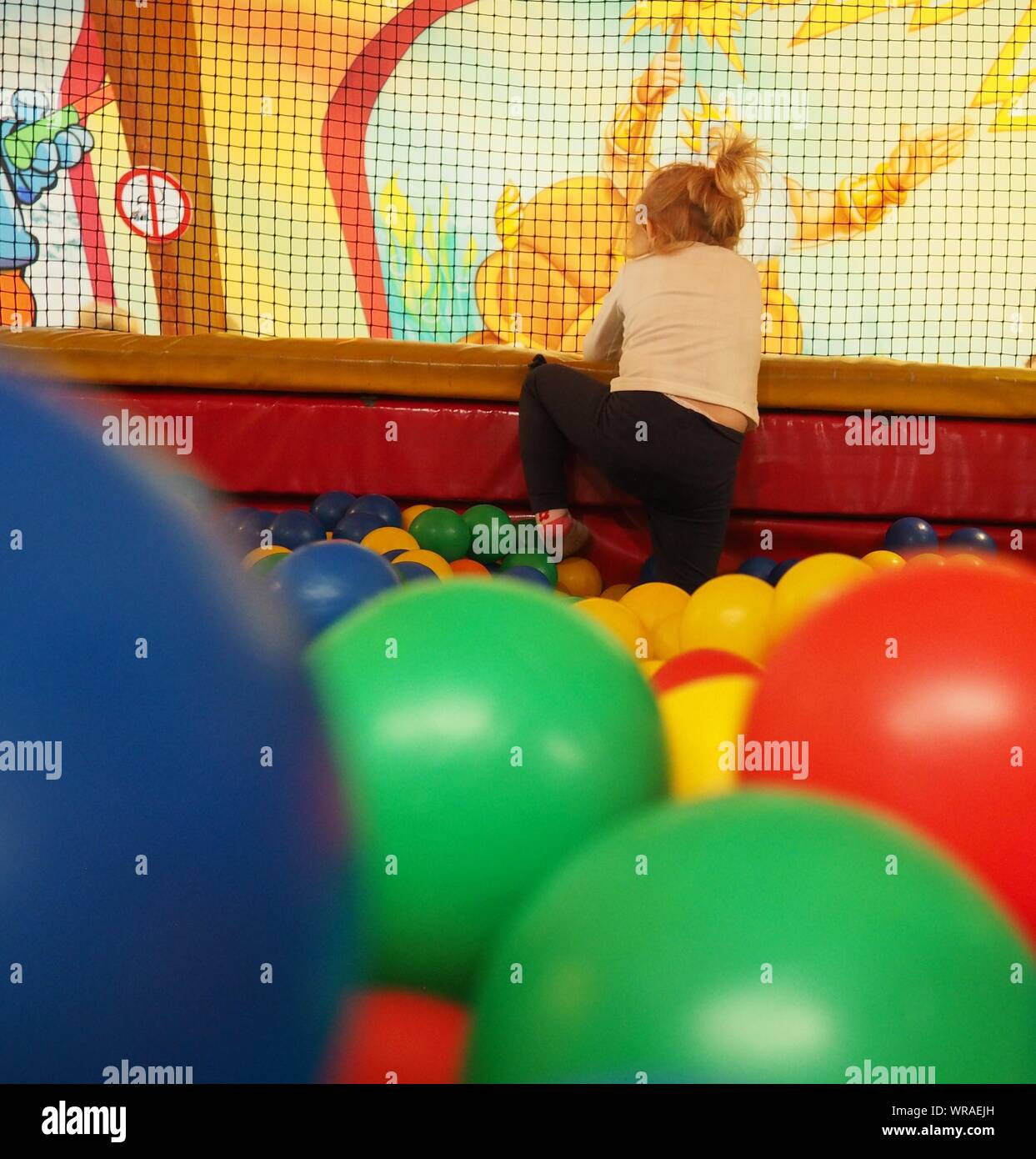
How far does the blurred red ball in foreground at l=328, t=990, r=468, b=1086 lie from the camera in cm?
67

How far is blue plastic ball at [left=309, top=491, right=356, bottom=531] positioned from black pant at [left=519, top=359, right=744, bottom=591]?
34cm

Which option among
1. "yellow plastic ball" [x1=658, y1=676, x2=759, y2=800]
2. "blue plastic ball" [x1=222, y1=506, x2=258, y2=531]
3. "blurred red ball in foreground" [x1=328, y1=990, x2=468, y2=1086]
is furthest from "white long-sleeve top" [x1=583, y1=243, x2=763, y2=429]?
"blurred red ball in foreground" [x1=328, y1=990, x2=468, y2=1086]

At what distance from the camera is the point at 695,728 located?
3.18 ft

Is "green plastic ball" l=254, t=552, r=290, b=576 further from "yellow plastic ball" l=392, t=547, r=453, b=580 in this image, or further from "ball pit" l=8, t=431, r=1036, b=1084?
"ball pit" l=8, t=431, r=1036, b=1084

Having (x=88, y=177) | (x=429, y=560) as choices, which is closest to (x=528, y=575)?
(x=429, y=560)

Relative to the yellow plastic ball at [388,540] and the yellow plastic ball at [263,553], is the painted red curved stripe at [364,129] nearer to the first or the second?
the yellow plastic ball at [388,540]

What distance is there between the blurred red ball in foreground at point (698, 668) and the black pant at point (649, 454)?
92 cm

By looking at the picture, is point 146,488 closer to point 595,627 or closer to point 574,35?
point 595,627

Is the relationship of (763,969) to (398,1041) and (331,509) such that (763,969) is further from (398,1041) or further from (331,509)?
(331,509)

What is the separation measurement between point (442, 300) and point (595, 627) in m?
4.45
